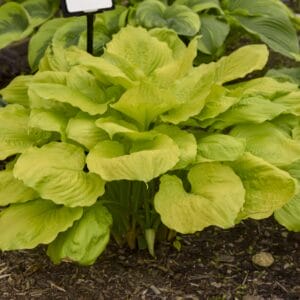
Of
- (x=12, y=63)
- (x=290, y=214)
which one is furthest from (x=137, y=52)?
(x=12, y=63)

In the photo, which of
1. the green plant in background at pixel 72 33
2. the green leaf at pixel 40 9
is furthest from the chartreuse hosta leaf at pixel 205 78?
the green leaf at pixel 40 9

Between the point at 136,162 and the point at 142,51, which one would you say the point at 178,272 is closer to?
the point at 136,162

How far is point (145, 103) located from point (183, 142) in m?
0.18

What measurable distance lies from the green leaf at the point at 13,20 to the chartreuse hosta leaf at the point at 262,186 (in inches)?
72.2

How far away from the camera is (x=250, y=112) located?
91.4 inches

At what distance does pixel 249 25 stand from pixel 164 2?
1.65 feet

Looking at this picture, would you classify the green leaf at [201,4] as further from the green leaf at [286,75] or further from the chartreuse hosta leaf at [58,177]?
the chartreuse hosta leaf at [58,177]

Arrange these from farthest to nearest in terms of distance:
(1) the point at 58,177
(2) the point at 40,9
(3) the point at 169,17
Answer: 1. (2) the point at 40,9
2. (3) the point at 169,17
3. (1) the point at 58,177

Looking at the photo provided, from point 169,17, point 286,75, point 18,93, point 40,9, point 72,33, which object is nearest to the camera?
point 18,93

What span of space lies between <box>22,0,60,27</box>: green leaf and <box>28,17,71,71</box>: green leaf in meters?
0.12

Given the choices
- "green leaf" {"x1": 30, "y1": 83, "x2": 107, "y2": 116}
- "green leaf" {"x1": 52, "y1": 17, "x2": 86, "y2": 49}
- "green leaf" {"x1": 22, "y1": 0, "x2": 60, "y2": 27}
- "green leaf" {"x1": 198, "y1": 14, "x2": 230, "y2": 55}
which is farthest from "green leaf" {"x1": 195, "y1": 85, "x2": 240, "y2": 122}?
"green leaf" {"x1": 22, "y1": 0, "x2": 60, "y2": 27}

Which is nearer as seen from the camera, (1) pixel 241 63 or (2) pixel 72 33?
(1) pixel 241 63

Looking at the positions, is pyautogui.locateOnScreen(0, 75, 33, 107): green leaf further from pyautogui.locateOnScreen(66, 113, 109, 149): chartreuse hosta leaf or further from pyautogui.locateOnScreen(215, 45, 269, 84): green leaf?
pyautogui.locateOnScreen(215, 45, 269, 84): green leaf

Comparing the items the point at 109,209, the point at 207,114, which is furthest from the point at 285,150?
the point at 109,209
